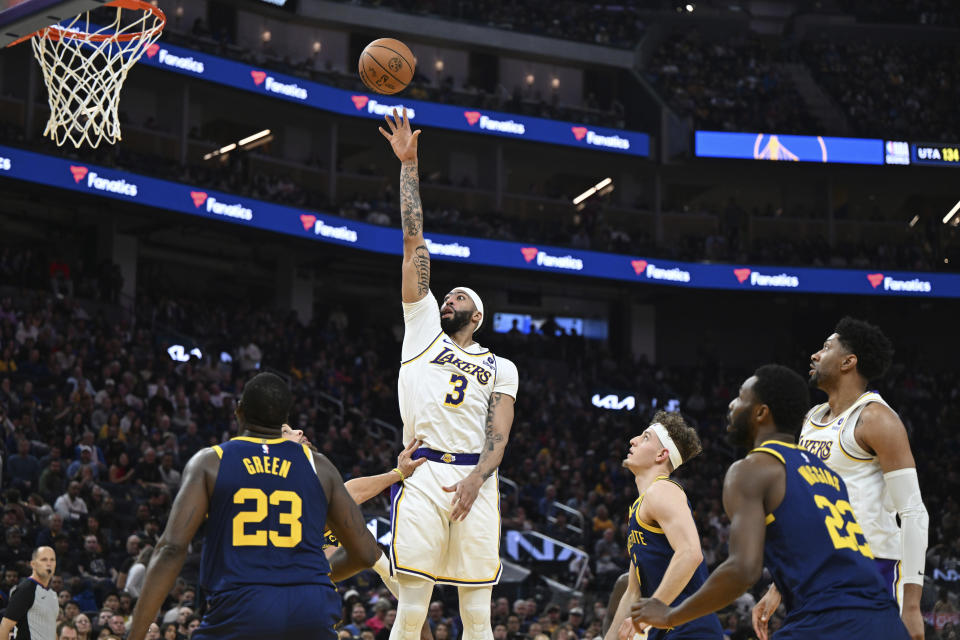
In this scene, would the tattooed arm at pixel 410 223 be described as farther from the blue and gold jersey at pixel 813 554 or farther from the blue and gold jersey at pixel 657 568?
the blue and gold jersey at pixel 813 554

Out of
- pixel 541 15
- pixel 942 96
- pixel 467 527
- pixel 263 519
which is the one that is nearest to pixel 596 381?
pixel 541 15

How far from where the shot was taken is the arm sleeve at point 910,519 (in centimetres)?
550

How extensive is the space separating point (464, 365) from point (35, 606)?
16.3ft

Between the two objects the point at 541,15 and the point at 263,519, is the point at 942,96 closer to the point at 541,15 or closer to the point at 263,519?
the point at 541,15

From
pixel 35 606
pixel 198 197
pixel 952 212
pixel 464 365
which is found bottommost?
pixel 35 606

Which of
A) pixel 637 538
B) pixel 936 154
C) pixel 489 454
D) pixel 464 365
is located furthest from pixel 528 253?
pixel 637 538

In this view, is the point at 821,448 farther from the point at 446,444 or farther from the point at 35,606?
the point at 35,606

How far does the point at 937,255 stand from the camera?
3409cm

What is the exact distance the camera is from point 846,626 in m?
4.28

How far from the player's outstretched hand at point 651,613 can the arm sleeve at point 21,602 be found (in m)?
6.67

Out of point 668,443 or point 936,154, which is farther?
point 936,154

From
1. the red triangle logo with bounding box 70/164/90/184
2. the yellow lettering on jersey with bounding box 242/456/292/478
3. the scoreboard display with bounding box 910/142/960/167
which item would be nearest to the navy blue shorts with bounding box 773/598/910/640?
the yellow lettering on jersey with bounding box 242/456/292/478

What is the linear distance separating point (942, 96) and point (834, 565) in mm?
35078

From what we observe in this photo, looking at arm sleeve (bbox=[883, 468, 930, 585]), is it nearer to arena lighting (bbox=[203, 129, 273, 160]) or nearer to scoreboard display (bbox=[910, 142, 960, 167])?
arena lighting (bbox=[203, 129, 273, 160])
